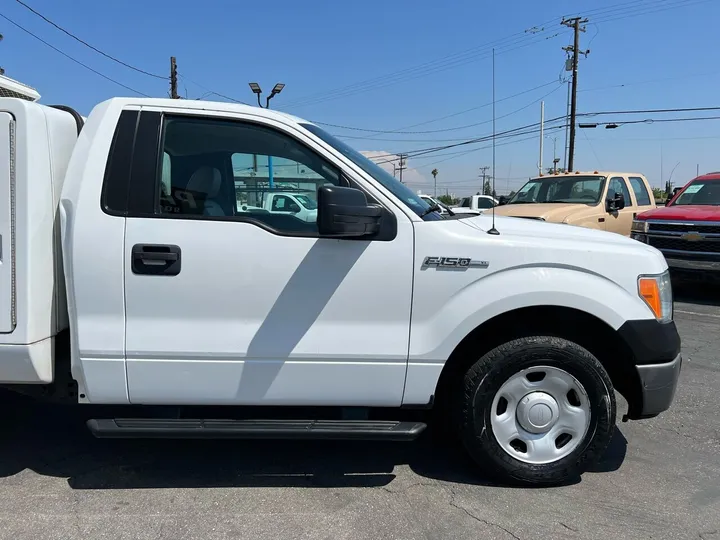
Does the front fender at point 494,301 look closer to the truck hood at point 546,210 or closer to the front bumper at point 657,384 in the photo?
the front bumper at point 657,384

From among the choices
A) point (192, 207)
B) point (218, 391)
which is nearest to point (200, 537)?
point (218, 391)

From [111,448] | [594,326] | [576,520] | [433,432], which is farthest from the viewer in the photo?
[433,432]

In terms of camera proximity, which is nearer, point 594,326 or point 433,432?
point 594,326

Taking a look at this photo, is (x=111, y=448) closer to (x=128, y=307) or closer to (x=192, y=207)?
(x=128, y=307)

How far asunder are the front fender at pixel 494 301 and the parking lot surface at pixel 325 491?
813 millimetres

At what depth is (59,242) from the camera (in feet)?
9.82

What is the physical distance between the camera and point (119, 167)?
9.64 ft

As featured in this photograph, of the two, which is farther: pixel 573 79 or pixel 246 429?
pixel 573 79

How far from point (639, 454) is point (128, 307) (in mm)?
3177

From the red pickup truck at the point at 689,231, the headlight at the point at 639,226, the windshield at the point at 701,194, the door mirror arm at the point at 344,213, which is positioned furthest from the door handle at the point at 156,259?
the windshield at the point at 701,194

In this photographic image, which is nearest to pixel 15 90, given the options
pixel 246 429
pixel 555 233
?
pixel 246 429

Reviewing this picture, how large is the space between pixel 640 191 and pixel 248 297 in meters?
9.86

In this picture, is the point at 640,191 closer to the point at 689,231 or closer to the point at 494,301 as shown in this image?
the point at 689,231

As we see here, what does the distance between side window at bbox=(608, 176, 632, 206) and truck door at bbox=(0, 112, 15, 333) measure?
30.2ft
